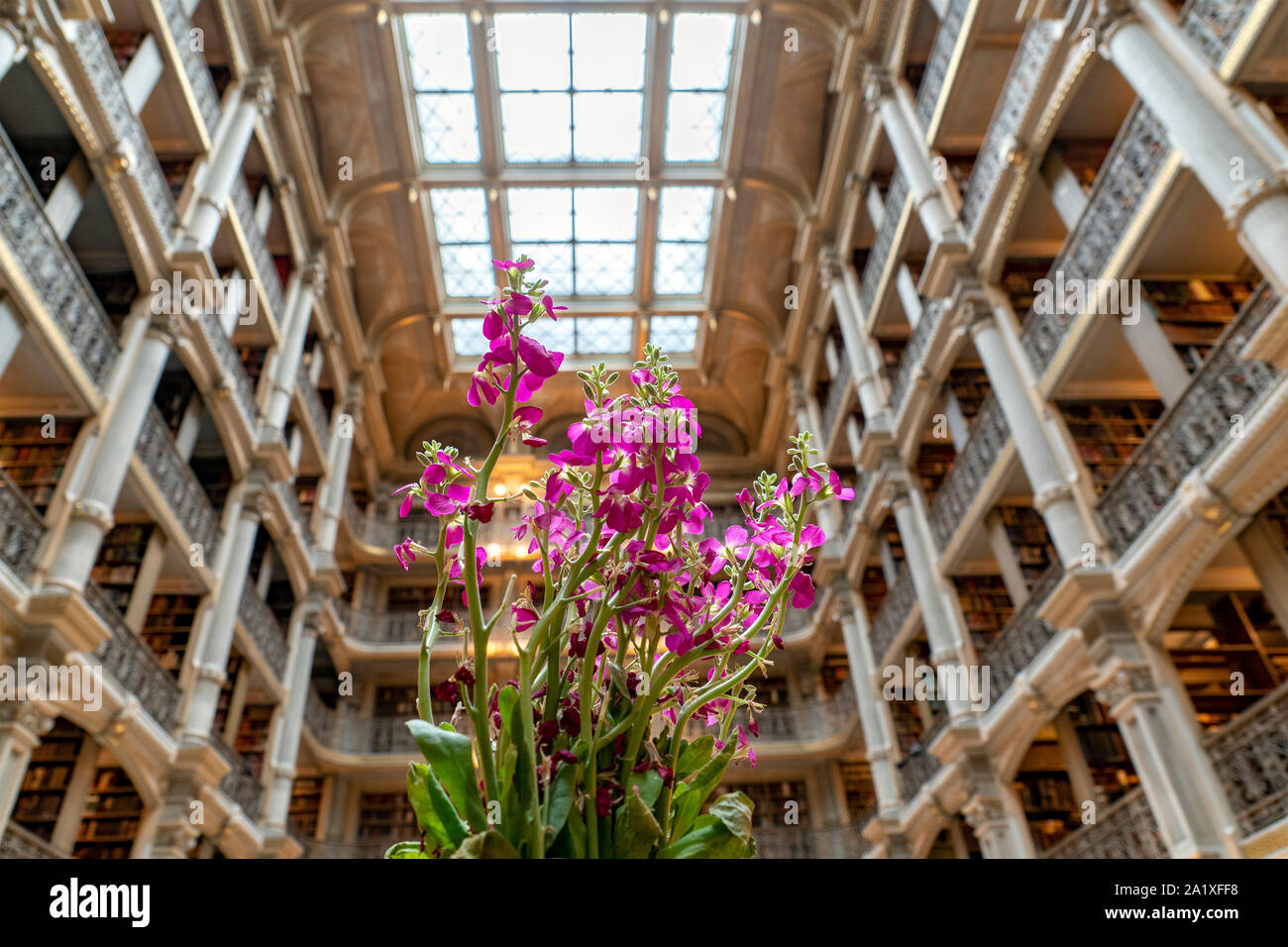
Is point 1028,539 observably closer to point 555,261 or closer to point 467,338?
point 555,261

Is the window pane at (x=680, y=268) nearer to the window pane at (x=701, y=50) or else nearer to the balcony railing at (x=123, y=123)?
the window pane at (x=701, y=50)

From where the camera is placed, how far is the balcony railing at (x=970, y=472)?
906cm

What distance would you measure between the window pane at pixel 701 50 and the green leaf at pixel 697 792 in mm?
13050

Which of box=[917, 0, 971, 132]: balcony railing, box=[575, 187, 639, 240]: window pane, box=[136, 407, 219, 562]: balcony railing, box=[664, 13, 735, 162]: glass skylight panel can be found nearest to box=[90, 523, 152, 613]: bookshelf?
box=[136, 407, 219, 562]: balcony railing

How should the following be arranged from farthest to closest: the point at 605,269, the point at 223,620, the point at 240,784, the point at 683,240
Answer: the point at 605,269, the point at 683,240, the point at 240,784, the point at 223,620

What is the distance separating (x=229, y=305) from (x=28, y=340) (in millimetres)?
3895

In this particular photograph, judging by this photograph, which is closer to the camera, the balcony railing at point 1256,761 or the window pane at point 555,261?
the balcony railing at point 1256,761

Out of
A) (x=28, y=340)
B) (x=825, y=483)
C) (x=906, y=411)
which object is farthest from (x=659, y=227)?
(x=825, y=483)

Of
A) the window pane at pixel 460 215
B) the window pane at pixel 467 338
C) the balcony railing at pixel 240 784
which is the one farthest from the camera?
→ the window pane at pixel 467 338

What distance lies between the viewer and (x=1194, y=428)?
608 centimetres

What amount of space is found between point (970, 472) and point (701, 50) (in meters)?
7.54

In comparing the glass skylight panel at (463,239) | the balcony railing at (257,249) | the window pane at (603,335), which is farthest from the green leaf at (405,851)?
the window pane at (603,335)

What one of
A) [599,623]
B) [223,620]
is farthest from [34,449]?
[599,623]

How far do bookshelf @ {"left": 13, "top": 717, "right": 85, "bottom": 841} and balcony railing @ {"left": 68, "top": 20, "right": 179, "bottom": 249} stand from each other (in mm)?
4545
